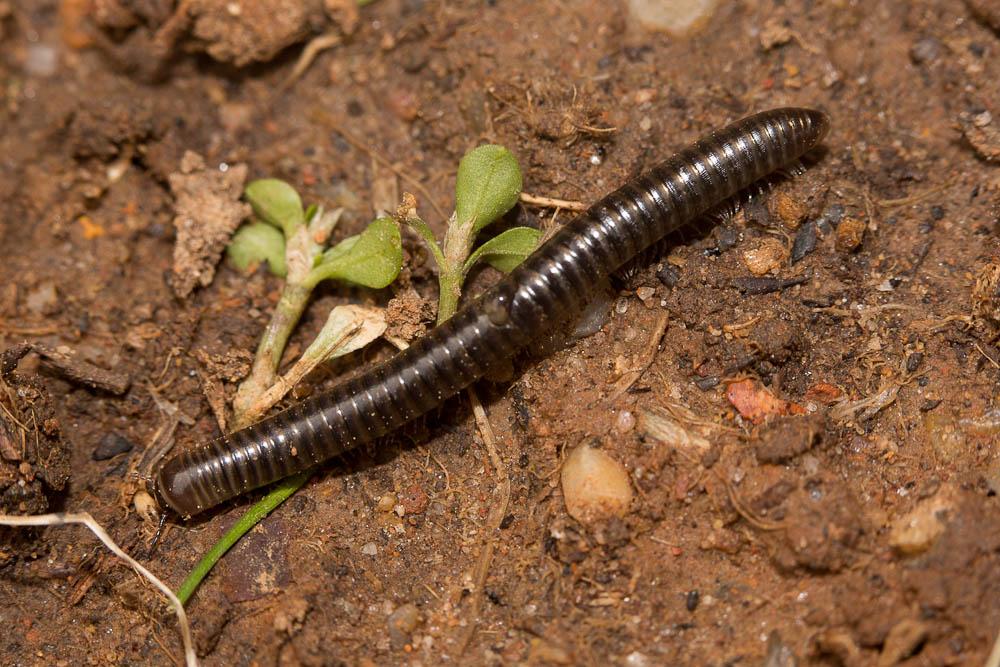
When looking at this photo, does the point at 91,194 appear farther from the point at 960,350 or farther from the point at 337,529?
the point at 960,350

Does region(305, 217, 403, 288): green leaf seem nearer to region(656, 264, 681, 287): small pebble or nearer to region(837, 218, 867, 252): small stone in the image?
region(656, 264, 681, 287): small pebble

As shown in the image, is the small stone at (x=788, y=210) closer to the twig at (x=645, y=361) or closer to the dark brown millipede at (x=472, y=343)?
the dark brown millipede at (x=472, y=343)

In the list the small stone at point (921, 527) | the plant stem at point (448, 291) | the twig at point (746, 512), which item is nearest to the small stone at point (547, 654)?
the twig at point (746, 512)

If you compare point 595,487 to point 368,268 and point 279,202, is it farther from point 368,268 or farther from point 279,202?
point 279,202

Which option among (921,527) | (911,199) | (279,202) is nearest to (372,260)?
(279,202)

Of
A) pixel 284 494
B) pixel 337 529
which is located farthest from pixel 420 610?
pixel 284 494

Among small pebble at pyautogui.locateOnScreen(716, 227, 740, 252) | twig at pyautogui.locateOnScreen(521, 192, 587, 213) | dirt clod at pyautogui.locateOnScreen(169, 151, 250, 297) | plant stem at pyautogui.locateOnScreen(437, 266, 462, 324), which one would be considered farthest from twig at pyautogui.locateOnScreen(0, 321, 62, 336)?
small pebble at pyautogui.locateOnScreen(716, 227, 740, 252)

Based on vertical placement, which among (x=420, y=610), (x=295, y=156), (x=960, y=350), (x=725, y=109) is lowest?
(x=420, y=610)
